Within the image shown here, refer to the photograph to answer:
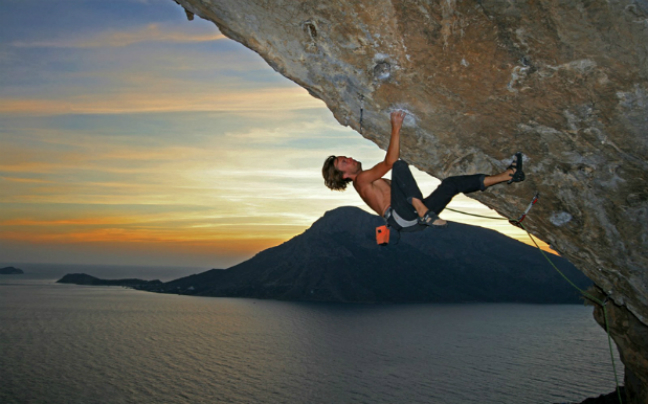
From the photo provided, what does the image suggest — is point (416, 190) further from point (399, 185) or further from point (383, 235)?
point (383, 235)

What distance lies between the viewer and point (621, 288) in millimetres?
8680

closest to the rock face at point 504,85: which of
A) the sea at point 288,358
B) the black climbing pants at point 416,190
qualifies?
the black climbing pants at point 416,190

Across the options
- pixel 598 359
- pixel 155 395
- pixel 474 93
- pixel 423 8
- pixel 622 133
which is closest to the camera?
pixel 423 8

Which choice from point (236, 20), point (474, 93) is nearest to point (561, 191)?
point (474, 93)

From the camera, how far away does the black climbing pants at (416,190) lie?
5.87 meters

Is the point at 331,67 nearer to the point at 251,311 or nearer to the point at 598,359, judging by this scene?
the point at 598,359

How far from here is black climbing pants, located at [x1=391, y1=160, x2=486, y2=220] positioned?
19.3 ft

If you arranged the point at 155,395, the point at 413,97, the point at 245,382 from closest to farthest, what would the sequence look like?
1. the point at 413,97
2. the point at 155,395
3. the point at 245,382

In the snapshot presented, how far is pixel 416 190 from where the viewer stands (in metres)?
5.93

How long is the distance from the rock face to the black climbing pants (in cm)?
116

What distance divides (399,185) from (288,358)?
69.5m

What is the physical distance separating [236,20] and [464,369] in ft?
216

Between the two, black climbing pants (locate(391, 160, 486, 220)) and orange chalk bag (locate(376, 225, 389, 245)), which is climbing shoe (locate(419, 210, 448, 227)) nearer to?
black climbing pants (locate(391, 160, 486, 220))

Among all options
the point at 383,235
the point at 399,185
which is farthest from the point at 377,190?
the point at 383,235
